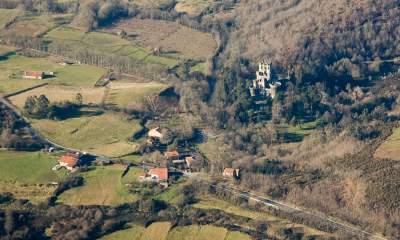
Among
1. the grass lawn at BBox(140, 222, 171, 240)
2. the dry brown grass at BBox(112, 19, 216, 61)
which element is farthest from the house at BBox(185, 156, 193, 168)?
the dry brown grass at BBox(112, 19, 216, 61)

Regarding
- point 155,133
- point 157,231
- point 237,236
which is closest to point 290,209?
point 237,236

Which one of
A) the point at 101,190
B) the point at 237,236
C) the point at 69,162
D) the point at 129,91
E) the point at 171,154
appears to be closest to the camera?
the point at 237,236

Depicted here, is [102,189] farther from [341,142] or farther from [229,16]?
[229,16]

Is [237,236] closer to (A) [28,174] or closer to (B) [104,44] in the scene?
(A) [28,174]

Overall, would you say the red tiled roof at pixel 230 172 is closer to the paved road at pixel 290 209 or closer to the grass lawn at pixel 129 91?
the paved road at pixel 290 209

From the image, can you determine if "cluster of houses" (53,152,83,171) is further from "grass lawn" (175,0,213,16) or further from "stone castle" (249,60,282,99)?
"grass lawn" (175,0,213,16)

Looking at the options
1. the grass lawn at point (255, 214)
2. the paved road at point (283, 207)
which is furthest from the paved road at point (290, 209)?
the grass lawn at point (255, 214)
